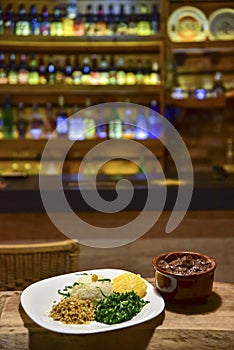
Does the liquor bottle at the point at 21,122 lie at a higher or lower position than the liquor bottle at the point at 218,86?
lower

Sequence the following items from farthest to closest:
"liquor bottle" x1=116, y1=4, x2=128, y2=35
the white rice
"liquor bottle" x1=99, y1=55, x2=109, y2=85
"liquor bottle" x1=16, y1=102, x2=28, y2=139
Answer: "liquor bottle" x1=16, y1=102, x2=28, y2=139 < "liquor bottle" x1=99, y1=55, x2=109, y2=85 < "liquor bottle" x1=116, y1=4, x2=128, y2=35 < the white rice

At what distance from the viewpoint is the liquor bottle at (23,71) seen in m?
4.03

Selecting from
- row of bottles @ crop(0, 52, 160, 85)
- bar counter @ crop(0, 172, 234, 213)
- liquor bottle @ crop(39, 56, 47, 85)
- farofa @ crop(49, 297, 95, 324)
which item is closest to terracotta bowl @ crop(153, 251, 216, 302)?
farofa @ crop(49, 297, 95, 324)

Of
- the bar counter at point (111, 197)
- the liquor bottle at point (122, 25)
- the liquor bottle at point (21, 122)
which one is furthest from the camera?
the liquor bottle at point (21, 122)

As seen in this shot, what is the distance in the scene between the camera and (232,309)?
1182mm

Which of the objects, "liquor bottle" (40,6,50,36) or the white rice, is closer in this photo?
the white rice

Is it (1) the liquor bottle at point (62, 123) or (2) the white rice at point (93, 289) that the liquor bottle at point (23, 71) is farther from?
(2) the white rice at point (93, 289)

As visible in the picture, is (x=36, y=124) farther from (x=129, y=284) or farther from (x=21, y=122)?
(x=129, y=284)

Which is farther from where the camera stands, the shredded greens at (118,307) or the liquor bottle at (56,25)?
the liquor bottle at (56,25)

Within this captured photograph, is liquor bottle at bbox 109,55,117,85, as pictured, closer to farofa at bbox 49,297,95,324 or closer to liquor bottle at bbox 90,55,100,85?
liquor bottle at bbox 90,55,100,85

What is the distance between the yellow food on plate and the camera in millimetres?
1239

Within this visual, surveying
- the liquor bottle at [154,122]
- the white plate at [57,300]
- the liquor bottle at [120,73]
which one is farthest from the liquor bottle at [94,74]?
the white plate at [57,300]

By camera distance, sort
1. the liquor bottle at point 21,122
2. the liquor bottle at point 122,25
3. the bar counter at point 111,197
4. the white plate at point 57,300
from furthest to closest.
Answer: the liquor bottle at point 21,122, the liquor bottle at point 122,25, the bar counter at point 111,197, the white plate at point 57,300

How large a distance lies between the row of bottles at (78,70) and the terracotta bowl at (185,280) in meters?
2.92
